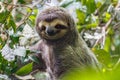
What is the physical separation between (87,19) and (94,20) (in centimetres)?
18

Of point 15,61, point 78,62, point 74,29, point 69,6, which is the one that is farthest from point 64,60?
point 15,61

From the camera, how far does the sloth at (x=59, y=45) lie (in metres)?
3.75

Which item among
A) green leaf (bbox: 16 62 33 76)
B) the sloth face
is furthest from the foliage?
the sloth face

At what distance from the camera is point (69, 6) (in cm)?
411

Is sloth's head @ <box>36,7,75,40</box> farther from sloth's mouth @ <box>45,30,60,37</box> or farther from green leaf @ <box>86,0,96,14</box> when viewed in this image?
green leaf @ <box>86,0,96,14</box>

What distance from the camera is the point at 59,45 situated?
4.16 m

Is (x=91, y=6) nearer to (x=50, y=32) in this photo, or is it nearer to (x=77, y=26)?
(x=77, y=26)

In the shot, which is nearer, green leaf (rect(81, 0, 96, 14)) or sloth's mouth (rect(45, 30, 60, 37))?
sloth's mouth (rect(45, 30, 60, 37))

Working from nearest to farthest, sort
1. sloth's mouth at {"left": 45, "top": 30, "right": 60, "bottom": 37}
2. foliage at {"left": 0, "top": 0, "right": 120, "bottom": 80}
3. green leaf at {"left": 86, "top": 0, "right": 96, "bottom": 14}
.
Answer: foliage at {"left": 0, "top": 0, "right": 120, "bottom": 80} < sloth's mouth at {"left": 45, "top": 30, "right": 60, "bottom": 37} < green leaf at {"left": 86, "top": 0, "right": 96, "bottom": 14}

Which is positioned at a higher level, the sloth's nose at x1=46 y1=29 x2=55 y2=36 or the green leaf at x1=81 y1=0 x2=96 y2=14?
the green leaf at x1=81 y1=0 x2=96 y2=14

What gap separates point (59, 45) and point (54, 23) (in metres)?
0.56

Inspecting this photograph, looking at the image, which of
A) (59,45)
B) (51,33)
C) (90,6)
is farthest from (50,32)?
(90,6)

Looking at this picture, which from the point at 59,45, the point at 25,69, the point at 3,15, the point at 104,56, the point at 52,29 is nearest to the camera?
the point at 25,69

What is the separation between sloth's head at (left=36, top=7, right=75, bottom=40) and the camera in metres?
3.67
